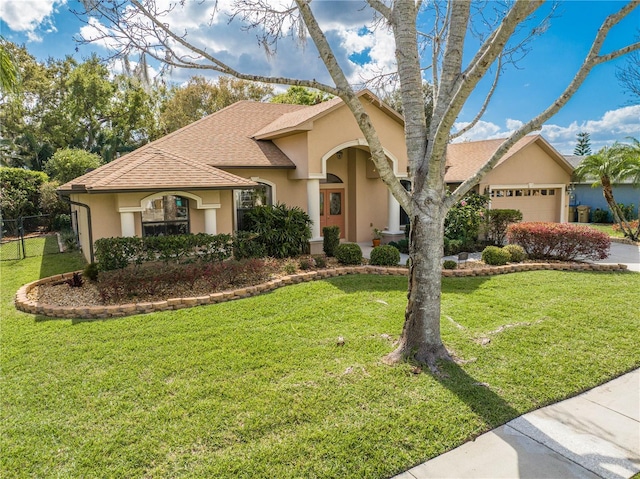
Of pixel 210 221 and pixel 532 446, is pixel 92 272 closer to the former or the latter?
pixel 210 221

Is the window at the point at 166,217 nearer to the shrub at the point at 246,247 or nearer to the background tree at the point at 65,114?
the shrub at the point at 246,247

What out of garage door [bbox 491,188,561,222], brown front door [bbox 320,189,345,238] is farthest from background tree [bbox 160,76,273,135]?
garage door [bbox 491,188,561,222]

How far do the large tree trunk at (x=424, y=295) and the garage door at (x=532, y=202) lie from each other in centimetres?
1570

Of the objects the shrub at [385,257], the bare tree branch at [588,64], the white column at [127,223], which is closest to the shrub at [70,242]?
the white column at [127,223]

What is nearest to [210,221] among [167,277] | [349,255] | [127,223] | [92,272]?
[127,223]

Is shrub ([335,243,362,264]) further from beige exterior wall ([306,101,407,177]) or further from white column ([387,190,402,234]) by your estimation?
white column ([387,190,402,234])

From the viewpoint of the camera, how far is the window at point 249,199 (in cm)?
1557

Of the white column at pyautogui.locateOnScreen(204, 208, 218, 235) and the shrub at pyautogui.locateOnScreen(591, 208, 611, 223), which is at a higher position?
the white column at pyautogui.locateOnScreen(204, 208, 218, 235)

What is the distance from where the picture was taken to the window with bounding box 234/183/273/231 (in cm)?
1557

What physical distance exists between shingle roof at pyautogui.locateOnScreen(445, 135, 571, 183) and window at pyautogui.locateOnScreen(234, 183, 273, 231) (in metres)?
9.61

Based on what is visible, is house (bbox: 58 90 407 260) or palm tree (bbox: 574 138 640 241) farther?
palm tree (bbox: 574 138 640 241)

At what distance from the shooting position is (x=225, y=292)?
9.73 meters

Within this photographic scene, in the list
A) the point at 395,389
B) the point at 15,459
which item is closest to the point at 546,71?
the point at 395,389

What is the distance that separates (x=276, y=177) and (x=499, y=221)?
9.24 metres
